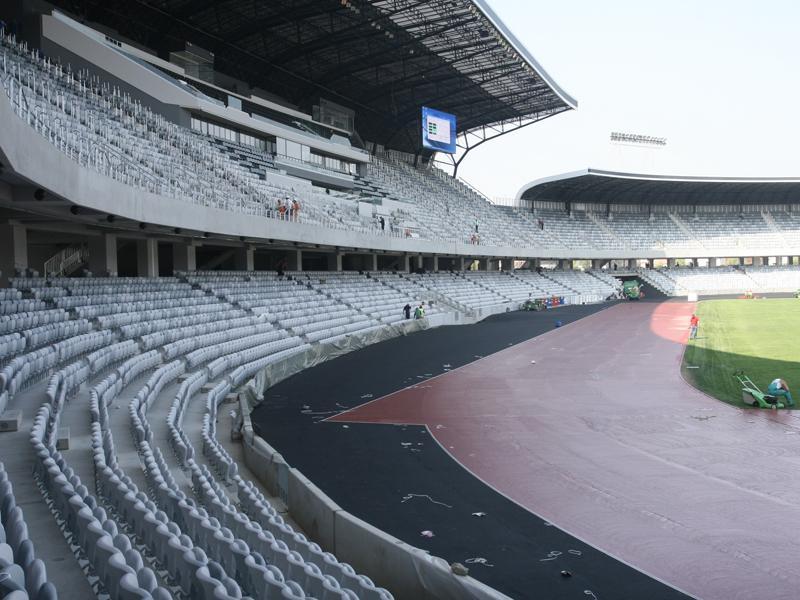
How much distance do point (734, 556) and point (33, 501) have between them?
317 inches

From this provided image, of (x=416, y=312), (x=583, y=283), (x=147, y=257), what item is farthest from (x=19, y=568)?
(x=583, y=283)

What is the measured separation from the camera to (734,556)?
27.9 feet

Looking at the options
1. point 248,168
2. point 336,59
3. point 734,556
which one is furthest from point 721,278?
point 734,556

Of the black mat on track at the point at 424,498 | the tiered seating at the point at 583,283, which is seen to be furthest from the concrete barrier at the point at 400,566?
the tiered seating at the point at 583,283

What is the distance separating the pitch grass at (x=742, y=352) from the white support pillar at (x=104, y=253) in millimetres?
20058

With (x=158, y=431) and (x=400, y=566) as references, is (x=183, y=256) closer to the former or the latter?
(x=158, y=431)

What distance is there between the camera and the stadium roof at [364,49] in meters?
37.8

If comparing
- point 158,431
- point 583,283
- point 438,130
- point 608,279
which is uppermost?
point 438,130

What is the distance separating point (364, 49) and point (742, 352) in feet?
100

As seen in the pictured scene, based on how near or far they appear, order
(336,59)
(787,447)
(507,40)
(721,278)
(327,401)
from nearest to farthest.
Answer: (787,447), (327,401), (507,40), (336,59), (721,278)

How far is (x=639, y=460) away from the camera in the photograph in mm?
12758

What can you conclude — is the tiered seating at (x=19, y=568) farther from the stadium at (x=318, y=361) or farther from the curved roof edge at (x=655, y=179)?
the curved roof edge at (x=655, y=179)

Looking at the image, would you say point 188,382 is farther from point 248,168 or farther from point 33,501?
point 248,168

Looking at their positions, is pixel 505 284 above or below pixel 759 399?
above
